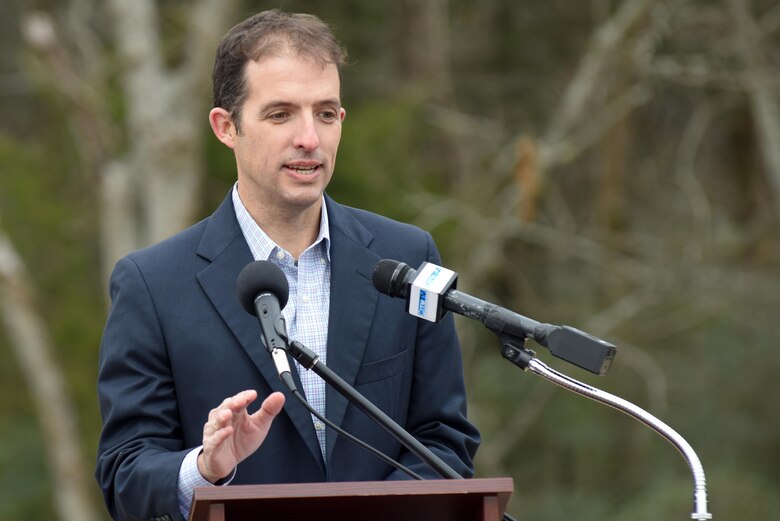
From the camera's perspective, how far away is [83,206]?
48.1 ft

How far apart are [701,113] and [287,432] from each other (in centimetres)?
1190

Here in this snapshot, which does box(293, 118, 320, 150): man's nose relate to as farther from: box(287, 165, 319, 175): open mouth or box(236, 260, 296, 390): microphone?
box(236, 260, 296, 390): microphone

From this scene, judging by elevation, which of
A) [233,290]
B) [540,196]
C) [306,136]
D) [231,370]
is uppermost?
[540,196]

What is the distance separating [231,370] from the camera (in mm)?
3141

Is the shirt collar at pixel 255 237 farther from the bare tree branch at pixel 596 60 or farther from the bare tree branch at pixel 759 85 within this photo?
the bare tree branch at pixel 759 85

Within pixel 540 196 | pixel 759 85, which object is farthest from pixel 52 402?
pixel 759 85

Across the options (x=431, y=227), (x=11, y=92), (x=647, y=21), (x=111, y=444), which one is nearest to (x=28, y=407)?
(x=11, y=92)

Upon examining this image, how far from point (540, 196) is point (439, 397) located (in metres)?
10.8

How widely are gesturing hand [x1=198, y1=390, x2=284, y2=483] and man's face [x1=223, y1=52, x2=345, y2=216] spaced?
0.65m

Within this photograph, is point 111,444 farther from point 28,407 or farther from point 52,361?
point 28,407

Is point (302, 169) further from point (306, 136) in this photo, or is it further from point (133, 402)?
point (133, 402)

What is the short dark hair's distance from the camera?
10.5ft

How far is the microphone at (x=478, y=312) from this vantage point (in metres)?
2.60

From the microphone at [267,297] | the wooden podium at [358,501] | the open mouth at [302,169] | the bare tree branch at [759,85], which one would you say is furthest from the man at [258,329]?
the bare tree branch at [759,85]
